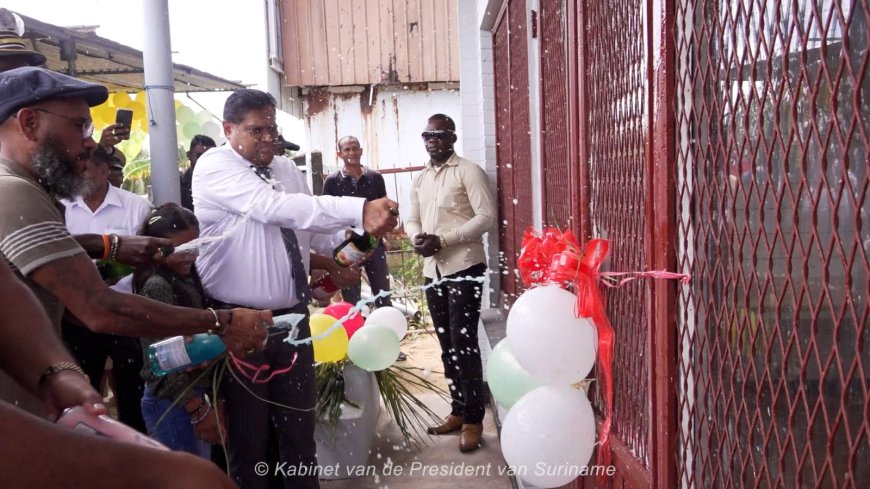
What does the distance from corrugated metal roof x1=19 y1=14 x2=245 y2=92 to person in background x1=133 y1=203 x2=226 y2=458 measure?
10.4ft

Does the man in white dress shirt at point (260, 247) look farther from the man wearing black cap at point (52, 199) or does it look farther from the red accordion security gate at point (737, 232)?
the red accordion security gate at point (737, 232)

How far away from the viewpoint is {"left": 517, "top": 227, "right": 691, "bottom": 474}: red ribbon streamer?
2066 millimetres

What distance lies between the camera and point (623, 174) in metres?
2.14

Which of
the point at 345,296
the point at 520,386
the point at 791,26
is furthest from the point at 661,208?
the point at 345,296

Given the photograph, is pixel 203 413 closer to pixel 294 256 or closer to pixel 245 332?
pixel 245 332

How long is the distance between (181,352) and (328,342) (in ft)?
4.80

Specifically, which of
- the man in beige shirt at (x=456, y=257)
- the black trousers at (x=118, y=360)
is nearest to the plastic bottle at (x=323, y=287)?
the man in beige shirt at (x=456, y=257)

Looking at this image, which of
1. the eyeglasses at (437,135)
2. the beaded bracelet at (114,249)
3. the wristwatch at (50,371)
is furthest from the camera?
the eyeglasses at (437,135)

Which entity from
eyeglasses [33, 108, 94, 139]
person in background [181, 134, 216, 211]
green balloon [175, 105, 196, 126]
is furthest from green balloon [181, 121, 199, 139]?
eyeglasses [33, 108, 94, 139]

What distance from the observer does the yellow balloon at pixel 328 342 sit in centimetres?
440

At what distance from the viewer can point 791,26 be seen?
3.90 feet

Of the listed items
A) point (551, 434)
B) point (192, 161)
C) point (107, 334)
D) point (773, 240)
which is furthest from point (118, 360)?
point (773, 240)

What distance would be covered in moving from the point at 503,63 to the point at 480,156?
1048 millimetres

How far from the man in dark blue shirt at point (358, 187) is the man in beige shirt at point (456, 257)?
204 cm
